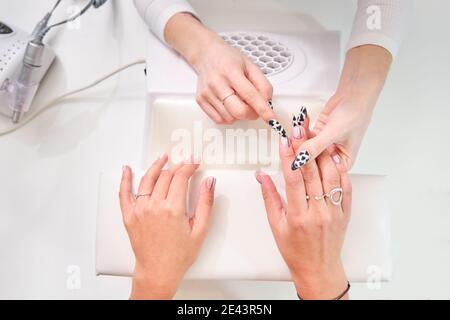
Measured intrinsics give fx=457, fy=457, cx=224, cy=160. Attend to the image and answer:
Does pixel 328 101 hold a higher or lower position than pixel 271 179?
higher

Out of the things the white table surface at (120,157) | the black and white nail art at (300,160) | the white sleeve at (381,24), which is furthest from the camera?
the white table surface at (120,157)

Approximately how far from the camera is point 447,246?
770mm

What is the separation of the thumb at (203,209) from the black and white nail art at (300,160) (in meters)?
0.11

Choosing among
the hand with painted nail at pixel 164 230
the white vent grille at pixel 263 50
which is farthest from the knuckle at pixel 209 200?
the white vent grille at pixel 263 50

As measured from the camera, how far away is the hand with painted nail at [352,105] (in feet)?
1.84

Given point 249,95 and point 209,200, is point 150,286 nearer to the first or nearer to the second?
point 209,200

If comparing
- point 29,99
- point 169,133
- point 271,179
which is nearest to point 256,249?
point 271,179

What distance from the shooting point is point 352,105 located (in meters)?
0.59

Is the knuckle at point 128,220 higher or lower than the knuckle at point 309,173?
lower

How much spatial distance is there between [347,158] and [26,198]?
54 centimetres

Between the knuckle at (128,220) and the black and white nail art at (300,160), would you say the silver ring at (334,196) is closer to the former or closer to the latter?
the black and white nail art at (300,160)

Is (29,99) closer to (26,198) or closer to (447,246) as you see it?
(26,198)
